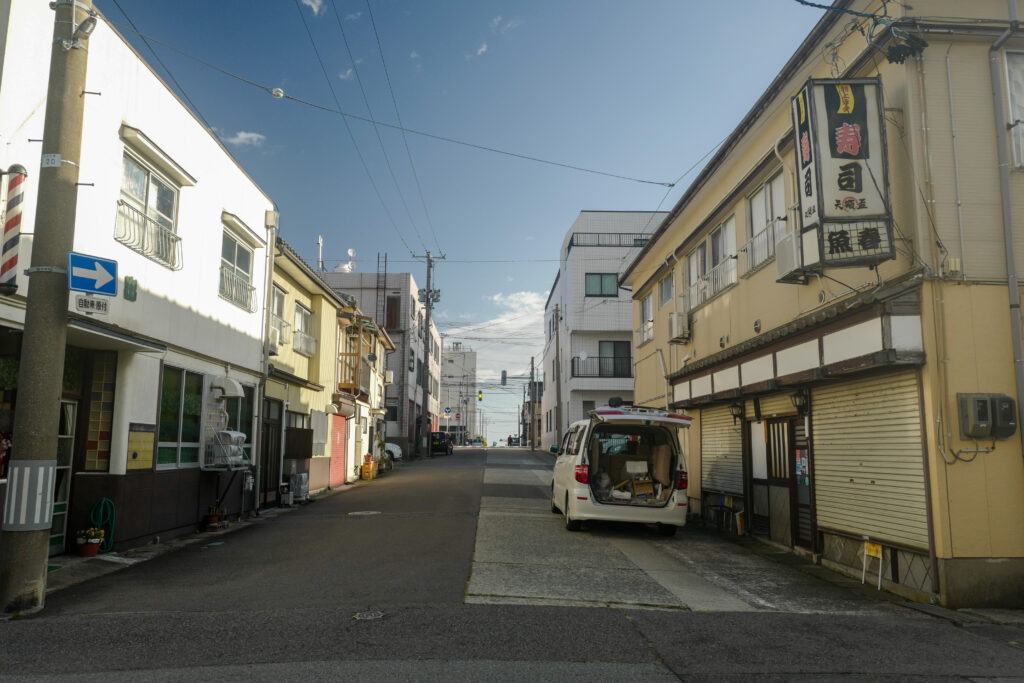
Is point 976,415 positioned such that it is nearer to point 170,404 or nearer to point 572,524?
point 572,524

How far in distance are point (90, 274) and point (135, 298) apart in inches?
143

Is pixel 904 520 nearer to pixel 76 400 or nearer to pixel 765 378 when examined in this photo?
pixel 765 378

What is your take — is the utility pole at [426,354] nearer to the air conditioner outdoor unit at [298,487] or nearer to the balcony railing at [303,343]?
the balcony railing at [303,343]

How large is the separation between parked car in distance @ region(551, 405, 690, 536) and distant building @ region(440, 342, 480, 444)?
267ft

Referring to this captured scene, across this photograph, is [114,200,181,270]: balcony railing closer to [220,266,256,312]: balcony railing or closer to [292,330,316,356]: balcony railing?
[220,266,256,312]: balcony railing

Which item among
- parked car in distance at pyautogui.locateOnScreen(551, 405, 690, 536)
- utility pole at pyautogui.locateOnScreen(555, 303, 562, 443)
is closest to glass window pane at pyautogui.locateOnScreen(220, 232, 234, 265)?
parked car in distance at pyautogui.locateOnScreen(551, 405, 690, 536)

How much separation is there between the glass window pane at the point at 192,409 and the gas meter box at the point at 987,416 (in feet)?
36.7

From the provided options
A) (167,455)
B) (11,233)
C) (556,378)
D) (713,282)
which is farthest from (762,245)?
(556,378)

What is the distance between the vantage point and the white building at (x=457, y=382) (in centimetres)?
9775

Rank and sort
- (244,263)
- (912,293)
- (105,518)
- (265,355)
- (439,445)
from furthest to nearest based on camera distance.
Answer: (439,445) < (265,355) < (244,263) < (105,518) < (912,293)

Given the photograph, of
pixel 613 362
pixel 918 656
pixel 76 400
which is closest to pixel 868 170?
pixel 918 656

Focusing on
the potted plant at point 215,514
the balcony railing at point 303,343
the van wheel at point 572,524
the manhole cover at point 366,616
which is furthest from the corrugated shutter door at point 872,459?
the balcony railing at point 303,343

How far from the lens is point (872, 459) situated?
8703mm

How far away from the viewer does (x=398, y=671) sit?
15.8ft
